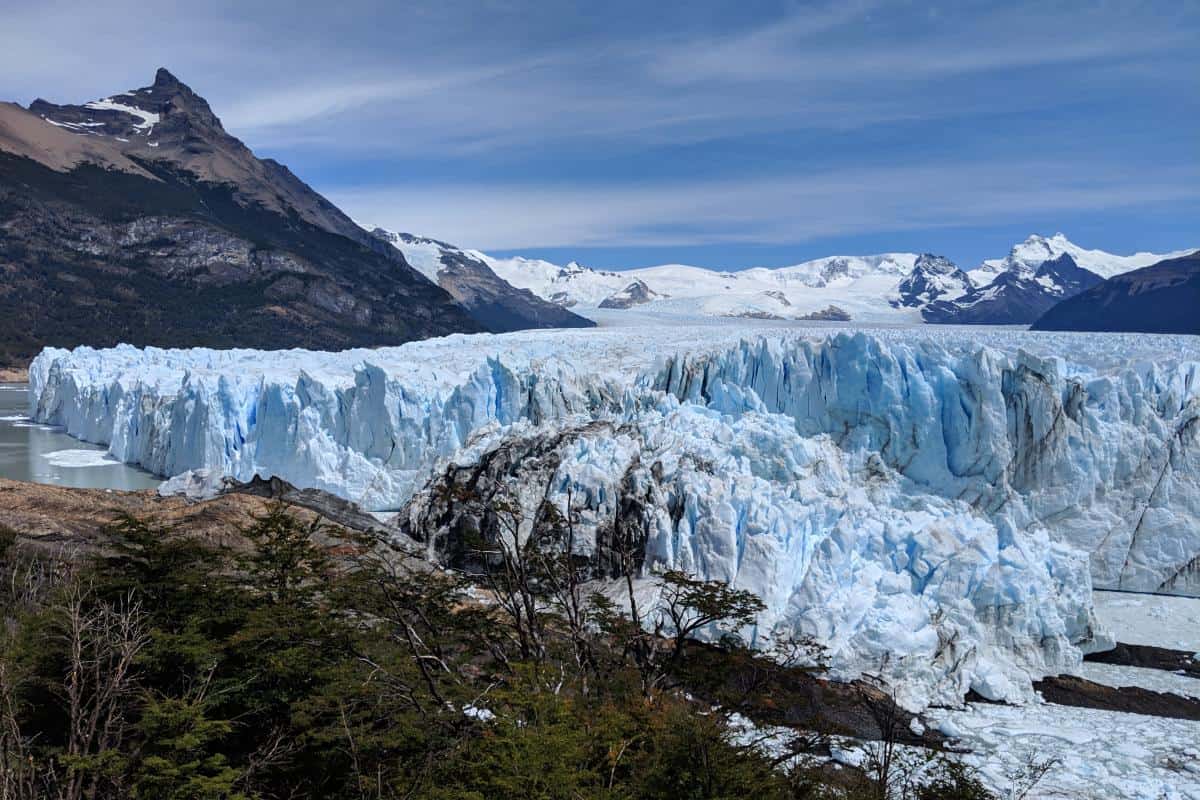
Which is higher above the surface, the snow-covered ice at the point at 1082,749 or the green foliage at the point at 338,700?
the green foliage at the point at 338,700

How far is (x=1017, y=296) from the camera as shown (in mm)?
163625

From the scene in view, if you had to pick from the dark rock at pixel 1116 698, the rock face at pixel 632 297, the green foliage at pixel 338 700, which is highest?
the rock face at pixel 632 297

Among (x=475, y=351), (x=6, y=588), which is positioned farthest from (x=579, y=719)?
(x=475, y=351)

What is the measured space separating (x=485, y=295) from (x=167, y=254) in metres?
67.1

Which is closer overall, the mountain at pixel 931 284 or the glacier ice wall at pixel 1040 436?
the glacier ice wall at pixel 1040 436

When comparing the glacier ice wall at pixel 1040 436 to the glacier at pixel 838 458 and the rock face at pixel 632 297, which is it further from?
the rock face at pixel 632 297

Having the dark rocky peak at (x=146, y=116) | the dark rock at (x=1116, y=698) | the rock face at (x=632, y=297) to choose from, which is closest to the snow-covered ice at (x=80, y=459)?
the dark rock at (x=1116, y=698)

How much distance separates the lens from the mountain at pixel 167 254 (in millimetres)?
87375

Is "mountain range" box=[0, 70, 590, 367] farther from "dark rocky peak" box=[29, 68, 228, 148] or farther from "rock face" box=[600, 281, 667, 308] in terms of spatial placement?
"rock face" box=[600, 281, 667, 308]

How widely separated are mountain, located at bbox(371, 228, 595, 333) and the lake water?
93176 mm

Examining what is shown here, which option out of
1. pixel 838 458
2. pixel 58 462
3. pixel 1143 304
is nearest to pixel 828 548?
pixel 838 458

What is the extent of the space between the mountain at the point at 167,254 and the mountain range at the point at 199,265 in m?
0.23

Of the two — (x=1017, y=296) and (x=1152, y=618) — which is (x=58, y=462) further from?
(x=1017, y=296)

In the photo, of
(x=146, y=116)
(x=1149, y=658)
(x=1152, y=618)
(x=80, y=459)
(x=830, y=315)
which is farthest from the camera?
(x=146, y=116)
